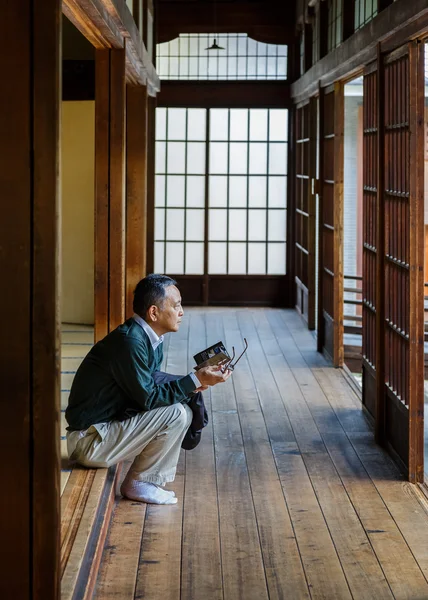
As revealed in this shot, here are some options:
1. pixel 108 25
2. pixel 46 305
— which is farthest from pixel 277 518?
pixel 108 25

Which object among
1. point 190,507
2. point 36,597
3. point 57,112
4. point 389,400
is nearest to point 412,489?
point 389,400

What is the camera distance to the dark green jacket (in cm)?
355

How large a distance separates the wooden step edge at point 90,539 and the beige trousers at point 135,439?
8 centimetres

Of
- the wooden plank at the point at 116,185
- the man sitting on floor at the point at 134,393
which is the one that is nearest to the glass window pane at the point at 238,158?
the wooden plank at the point at 116,185

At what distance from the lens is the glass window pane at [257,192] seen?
925 cm

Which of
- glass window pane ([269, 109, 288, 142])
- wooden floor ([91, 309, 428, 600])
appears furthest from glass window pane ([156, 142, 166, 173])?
wooden floor ([91, 309, 428, 600])

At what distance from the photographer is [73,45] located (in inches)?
285

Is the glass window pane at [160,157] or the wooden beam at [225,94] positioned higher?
the wooden beam at [225,94]

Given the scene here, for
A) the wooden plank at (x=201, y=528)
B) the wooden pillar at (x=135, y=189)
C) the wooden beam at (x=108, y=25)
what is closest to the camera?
the wooden plank at (x=201, y=528)

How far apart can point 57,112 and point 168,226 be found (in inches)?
280

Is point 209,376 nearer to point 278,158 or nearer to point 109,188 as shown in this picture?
point 109,188

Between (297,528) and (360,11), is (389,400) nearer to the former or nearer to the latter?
(297,528)

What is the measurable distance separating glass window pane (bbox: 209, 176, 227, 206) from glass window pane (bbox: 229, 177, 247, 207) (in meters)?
0.06

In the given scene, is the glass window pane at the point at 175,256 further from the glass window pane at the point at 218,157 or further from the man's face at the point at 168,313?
the man's face at the point at 168,313
